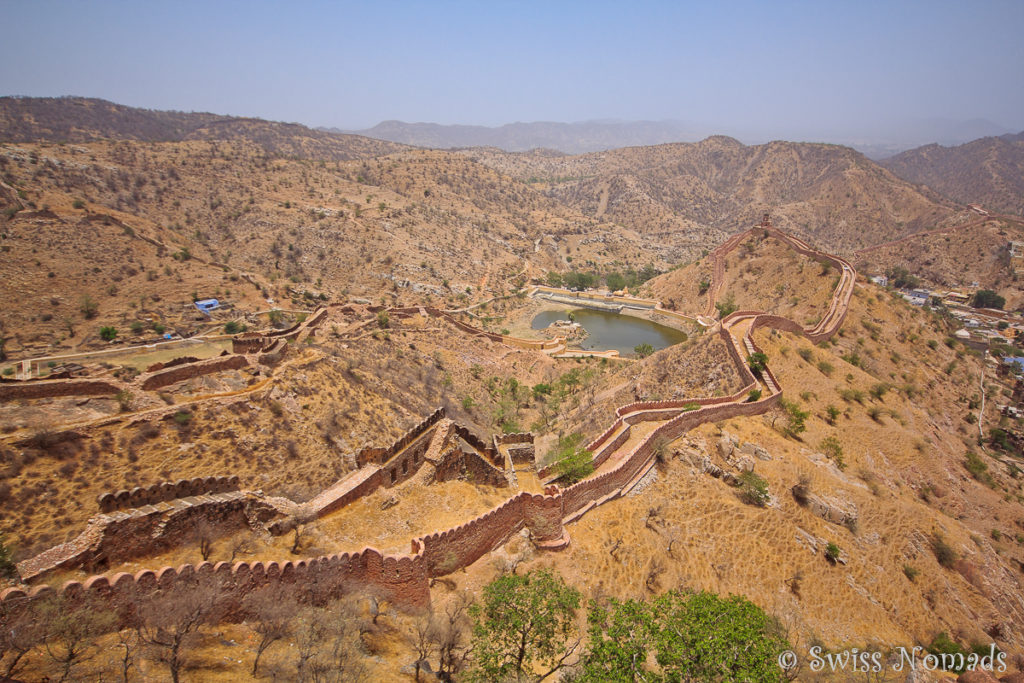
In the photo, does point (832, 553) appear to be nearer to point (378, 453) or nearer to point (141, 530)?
point (378, 453)

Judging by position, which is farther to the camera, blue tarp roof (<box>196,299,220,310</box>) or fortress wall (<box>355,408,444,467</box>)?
blue tarp roof (<box>196,299,220,310</box>)

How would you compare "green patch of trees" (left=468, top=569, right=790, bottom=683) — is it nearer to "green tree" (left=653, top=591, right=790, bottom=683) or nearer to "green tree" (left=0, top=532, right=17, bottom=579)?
Answer: "green tree" (left=653, top=591, right=790, bottom=683)

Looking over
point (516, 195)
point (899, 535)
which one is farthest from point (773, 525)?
point (516, 195)

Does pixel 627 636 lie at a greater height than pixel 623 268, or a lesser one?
greater

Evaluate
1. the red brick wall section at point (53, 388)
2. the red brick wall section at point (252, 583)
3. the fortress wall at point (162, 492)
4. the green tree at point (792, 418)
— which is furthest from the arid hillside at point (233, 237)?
the green tree at point (792, 418)

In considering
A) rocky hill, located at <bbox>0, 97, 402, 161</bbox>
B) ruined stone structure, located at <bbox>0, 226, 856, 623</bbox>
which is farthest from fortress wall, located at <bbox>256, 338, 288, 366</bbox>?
rocky hill, located at <bbox>0, 97, 402, 161</bbox>

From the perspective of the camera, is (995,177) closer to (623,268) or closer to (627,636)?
(623,268)

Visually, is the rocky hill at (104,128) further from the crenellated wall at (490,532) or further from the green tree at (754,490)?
the green tree at (754,490)
